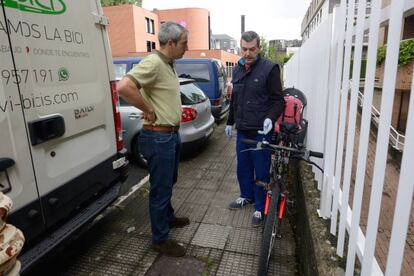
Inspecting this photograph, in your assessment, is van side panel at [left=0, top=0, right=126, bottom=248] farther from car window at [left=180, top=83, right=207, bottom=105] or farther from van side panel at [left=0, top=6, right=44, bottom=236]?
car window at [left=180, top=83, right=207, bottom=105]

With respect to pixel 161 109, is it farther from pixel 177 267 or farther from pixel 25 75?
pixel 177 267

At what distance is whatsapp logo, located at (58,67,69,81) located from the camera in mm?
2287

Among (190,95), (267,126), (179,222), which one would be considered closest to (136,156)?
(190,95)

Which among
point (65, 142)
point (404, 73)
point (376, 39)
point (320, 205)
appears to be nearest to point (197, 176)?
point (320, 205)

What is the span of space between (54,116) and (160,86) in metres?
0.86

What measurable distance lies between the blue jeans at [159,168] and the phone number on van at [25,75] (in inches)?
35.5

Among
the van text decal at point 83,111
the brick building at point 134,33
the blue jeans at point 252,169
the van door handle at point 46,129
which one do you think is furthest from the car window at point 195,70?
the brick building at point 134,33

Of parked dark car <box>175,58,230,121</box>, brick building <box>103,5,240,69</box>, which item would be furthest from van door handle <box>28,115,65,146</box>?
brick building <box>103,5,240,69</box>

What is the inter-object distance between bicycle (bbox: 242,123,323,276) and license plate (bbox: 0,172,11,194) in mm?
1751

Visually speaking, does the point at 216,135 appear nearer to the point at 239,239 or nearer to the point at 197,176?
the point at 197,176

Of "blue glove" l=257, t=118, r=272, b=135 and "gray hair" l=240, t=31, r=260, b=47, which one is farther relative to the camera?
"gray hair" l=240, t=31, r=260, b=47

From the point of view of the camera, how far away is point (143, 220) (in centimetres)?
354

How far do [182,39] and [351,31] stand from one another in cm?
134

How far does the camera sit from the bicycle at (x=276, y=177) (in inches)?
94.0
